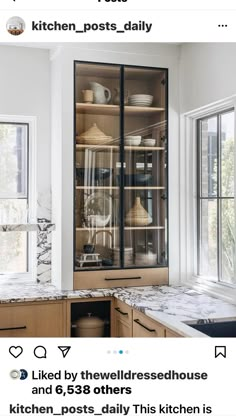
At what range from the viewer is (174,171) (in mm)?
2900

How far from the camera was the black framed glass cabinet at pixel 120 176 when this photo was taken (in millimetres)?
Result: 2764

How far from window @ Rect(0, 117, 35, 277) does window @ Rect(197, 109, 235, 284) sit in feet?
3.31

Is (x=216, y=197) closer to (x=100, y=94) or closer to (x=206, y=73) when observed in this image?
(x=206, y=73)

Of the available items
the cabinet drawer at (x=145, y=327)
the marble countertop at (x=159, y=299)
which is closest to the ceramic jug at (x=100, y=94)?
the marble countertop at (x=159, y=299)

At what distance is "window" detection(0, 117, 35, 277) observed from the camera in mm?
2959

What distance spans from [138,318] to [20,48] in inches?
66.9

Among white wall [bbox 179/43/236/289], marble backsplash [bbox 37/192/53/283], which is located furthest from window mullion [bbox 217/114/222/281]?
marble backsplash [bbox 37/192/53/283]

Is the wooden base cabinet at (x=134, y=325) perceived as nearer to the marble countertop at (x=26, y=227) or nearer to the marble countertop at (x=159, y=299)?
the marble countertop at (x=159, y=299)

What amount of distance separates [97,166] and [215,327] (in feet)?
3.77

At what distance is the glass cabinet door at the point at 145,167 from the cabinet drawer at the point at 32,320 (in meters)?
0.52

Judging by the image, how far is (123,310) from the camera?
8.24 feet
